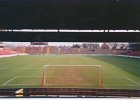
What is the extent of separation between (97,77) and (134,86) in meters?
2.91

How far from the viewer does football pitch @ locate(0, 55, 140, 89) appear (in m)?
11.7

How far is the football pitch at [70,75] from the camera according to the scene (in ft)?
38.5

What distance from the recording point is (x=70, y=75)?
14.7 meters

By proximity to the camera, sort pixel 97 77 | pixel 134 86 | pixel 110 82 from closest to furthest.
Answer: pixel 134 86
pixel 110 82
pixel 97 77
